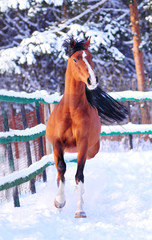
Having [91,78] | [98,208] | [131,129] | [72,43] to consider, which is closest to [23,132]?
[98,208]

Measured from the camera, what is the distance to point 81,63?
3.91 meters

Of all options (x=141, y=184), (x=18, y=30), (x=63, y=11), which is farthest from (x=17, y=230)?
(x=18, y=30)

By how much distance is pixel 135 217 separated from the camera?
418cm

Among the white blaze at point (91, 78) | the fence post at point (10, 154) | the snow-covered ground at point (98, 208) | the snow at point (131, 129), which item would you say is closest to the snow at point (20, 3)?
the snow at point (131, 129)

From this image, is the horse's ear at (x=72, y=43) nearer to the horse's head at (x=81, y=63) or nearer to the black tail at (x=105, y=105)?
the horse's head at (x=81, y=63)

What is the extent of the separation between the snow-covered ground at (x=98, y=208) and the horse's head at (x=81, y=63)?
1.40 metres

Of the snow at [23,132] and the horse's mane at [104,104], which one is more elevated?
the horse's mane at [104,104]

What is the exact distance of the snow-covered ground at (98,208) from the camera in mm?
3475

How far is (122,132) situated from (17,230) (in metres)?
4.92

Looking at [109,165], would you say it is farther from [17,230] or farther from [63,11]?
[63,11]

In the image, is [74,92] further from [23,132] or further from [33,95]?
[33,95]

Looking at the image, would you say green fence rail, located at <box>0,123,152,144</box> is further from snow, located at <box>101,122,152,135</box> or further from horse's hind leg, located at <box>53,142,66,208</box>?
horse's hind leg, located at <box>53,142,66,208</box>

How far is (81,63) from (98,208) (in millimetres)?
1920

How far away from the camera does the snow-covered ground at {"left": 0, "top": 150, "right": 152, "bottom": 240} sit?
3.47 meters
